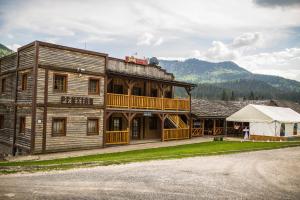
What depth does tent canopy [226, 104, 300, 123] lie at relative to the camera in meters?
31.0

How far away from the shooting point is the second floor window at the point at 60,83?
20719 mm

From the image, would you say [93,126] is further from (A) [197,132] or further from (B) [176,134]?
(A) [197,132]

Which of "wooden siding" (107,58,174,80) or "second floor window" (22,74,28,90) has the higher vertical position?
"wooden siding" (107,58,174,80)

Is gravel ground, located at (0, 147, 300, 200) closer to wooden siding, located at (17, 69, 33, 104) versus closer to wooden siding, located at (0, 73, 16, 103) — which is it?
wooden siding, located at (17, 69, 33, 104)

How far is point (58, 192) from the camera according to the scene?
30.6 ft

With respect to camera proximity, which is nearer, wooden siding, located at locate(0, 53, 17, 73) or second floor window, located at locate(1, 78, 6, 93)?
wooden siding, located at locate(0, 53, 17, 73)

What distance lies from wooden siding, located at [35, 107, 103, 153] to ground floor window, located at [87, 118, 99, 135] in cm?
25

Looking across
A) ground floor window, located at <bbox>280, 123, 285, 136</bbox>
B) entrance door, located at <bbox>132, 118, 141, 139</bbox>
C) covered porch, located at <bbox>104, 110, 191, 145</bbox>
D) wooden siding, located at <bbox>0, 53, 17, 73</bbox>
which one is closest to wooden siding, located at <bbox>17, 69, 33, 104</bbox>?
wooden siding, located at <bbox>0, 53, 17, 73</bbox>

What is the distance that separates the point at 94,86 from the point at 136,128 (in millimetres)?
8090

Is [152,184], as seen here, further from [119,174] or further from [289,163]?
[289,163]

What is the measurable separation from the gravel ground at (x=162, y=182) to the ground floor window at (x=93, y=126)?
8708 mm

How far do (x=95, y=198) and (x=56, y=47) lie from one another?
14.4 m

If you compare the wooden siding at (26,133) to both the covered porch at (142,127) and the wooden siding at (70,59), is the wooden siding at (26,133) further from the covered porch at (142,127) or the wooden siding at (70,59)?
the covered porch at (142,127)

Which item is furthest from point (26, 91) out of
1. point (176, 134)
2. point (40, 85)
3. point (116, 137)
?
point (176, 134)
